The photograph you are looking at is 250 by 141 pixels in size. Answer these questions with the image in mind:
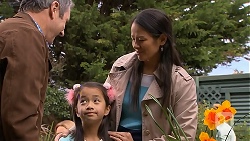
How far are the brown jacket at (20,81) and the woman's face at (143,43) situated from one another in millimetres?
745

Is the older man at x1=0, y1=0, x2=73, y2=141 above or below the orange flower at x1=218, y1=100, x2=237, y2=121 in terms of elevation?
above

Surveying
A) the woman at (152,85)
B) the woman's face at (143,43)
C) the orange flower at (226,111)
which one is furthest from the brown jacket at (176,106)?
the orange flower at (226,111)

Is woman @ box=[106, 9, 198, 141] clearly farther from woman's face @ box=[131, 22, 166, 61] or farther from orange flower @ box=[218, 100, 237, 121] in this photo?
orange flower @ box=[218, 100, 237, 121]

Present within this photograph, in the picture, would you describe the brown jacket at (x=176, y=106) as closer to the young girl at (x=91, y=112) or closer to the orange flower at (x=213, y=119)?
the young girl at (x=91, y=112)

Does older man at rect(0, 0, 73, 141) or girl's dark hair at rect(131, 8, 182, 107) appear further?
girl's dark hair at rect(131, 8, 182, 107)

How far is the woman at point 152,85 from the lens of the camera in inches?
90.3

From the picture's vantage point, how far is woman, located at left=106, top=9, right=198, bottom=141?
2293 mm

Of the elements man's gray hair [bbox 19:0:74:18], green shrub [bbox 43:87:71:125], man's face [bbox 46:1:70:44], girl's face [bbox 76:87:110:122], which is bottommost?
green shrub [bbox 43:87:71:125]

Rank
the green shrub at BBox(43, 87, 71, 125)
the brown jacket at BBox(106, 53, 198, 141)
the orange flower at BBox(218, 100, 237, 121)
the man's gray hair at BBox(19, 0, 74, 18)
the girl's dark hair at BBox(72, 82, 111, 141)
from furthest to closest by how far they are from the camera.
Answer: the green shrub at BBox(43, 87, 71, 125) < the girl's dark hair at BBox(72, 82, 111, 141) < the brown jacket at BBox(106, 53, 198, 141) < the orange flower at BBox(218, 100, 237, 121) < the man's gray hair at BBox(19, 0, 74, 18)

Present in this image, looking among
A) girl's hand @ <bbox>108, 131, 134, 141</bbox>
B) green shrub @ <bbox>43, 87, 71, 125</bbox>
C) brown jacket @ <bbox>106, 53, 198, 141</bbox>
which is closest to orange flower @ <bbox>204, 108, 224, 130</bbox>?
brown jacket @ <bbox>106, 53, 198, 141</bbox>

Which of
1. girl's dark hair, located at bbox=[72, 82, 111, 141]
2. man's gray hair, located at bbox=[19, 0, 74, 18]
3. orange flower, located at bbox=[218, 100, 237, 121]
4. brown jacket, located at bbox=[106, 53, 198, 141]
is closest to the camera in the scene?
man's gray hair, located at bbox=[19, 0, 74, 18]

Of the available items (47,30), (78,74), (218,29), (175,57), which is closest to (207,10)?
(218,29)

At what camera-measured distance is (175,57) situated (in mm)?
2451

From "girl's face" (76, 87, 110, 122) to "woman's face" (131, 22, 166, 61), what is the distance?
13.1 inches
